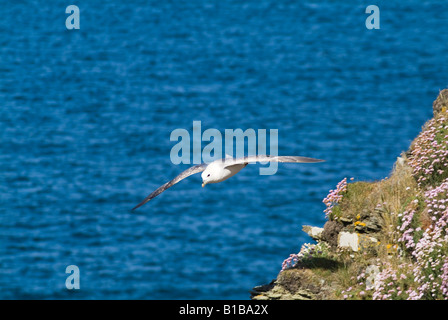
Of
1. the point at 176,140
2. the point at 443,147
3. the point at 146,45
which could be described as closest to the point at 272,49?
the point at 146,45

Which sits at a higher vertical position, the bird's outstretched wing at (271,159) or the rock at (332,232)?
the bird's outstretched wing at (271,159)

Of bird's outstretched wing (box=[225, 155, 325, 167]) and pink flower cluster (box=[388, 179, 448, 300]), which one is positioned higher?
bird's outstretched wing (box=[225, 155, 325, 167])

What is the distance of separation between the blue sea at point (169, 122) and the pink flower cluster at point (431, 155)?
29935 millimetres

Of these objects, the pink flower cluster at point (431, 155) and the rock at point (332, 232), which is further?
the rock at point (332, 232)

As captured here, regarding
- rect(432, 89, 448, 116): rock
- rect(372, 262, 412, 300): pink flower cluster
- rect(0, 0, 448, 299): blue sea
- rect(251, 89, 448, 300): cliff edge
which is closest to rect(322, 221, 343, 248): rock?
rect(251, 89, 448, 300): cliff edge

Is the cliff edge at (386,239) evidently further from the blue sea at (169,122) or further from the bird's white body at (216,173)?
the blue sea at (169,122)

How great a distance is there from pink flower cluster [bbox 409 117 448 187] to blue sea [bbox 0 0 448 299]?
98.2ft

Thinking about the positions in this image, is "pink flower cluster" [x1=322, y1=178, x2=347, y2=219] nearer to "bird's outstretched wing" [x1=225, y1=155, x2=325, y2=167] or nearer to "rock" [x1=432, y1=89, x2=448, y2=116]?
"bird's outstretched wing" [x1=225, y1=155, x2=325, y2=167]

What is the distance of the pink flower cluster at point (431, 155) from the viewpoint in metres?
16.4

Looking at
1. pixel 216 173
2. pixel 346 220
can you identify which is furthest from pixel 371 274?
pixel 216 173

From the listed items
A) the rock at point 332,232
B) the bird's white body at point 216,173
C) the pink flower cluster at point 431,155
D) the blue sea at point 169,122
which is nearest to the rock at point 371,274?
the rock at point 332,232

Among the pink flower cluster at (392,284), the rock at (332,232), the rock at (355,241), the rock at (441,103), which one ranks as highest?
the rock at (441,103)

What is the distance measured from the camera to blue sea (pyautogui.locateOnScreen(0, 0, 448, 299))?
53125mm

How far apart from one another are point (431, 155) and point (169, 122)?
53.0 m
